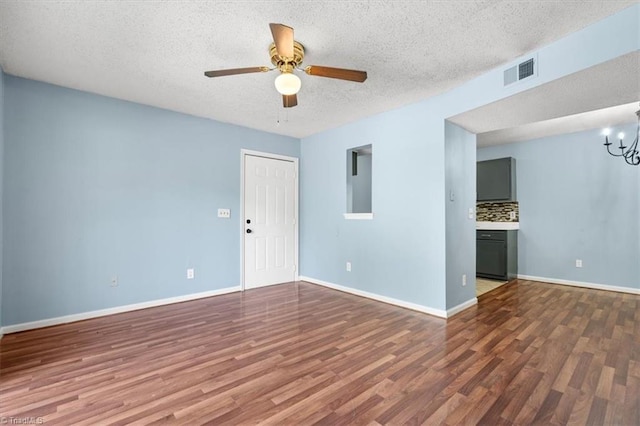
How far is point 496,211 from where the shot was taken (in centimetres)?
559

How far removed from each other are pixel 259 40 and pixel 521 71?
7.26 feet

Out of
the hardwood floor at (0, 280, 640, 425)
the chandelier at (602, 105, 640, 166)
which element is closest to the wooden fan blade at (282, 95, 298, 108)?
the hardwood floor at (0, 280, 640, 425)

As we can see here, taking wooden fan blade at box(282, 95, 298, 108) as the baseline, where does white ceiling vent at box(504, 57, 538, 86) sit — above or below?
above

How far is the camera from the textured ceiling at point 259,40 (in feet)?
6.22

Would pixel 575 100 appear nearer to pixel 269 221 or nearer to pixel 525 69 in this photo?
pixel 525 69

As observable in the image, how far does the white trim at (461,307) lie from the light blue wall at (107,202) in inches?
116

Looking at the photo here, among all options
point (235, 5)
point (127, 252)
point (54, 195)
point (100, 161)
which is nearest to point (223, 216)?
point (127, 252)

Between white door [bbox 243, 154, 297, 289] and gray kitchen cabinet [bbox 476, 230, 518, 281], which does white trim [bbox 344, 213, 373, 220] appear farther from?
gray kitchen cabinet [bbox 476, 230, 518, 281]

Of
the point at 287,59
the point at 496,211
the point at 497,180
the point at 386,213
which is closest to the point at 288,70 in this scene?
the point at 287,59

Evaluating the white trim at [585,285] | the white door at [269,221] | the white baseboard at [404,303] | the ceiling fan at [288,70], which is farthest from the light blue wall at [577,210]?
the ceiling fan at [288,70]

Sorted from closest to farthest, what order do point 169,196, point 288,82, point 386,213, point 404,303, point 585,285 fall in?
point 288,82 < point 404,303 < point 169,196 < point 386,213 < point 585,285

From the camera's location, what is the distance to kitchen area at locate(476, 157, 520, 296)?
497cm

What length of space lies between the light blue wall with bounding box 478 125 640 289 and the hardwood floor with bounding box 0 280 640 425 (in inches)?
50.6

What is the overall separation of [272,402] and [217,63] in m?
2.71
